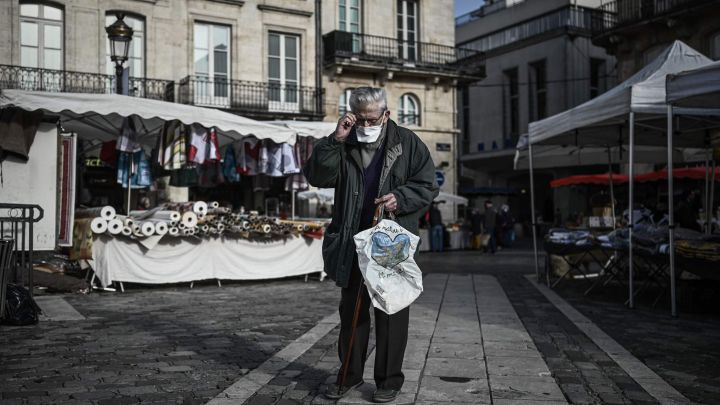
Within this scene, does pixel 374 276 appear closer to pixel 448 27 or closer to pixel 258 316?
pixel 258 316

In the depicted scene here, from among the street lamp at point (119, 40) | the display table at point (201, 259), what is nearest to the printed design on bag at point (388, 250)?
the display table at point (201, 259)

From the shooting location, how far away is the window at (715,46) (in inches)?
933

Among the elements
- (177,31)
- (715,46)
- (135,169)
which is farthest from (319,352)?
(715,46)

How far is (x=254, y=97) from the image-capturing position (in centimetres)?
2434

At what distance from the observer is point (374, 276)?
4.05 m

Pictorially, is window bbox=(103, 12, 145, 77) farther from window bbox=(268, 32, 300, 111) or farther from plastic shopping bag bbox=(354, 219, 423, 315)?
plastic shopping bag bbox=(354, 219, 423, 315)

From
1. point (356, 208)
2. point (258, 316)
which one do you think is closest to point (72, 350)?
point (258, 316)

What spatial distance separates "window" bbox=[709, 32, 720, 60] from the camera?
23703mm

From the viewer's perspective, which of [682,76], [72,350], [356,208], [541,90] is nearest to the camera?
[356,208]

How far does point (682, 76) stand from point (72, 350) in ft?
22.2

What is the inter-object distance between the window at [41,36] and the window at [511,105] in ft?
78.6

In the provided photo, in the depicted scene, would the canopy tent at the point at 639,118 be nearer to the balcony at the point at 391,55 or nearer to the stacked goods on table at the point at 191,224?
the stacked goods on table at the point at 191,224

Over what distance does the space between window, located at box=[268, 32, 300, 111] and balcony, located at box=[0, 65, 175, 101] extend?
4.08 meters

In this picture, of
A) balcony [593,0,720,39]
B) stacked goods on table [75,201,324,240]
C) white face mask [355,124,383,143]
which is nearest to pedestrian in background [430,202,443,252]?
balcony [593,0,720,39]
